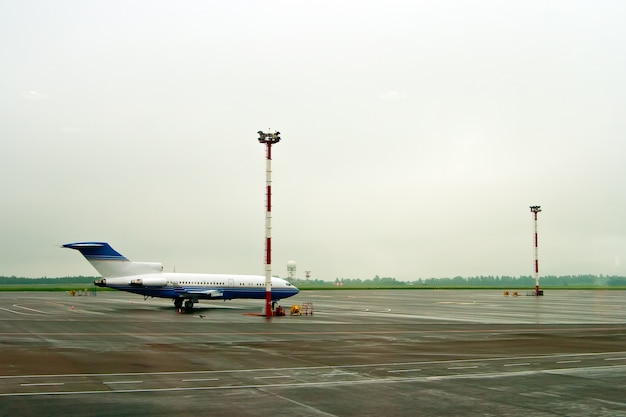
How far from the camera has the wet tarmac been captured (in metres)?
15.9

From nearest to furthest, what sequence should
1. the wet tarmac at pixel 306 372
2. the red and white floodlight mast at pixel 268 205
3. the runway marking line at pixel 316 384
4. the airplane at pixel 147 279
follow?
the wet tarmac at pixel 306 372
the runway marking line at pixel 316 384
the red and white floodlight mast at pixel 268 205
the airplane at pixel 147 279

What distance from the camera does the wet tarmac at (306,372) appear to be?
15875 millimetres

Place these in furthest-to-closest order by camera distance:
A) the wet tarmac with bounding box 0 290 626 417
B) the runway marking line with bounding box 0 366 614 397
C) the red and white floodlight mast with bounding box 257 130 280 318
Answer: the red and white floodlight mast with bounding box 257 130 280 318
the runway marking line with bounding box 0 366 614 397
the wet tarmac with bounding box 0 290 626 417

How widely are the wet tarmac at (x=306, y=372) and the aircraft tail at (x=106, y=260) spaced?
2371 cm

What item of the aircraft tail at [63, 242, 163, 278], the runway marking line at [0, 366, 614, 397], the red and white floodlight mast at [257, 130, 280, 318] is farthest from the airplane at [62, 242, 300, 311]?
the runway marking line at [0, 366, 614, 397]

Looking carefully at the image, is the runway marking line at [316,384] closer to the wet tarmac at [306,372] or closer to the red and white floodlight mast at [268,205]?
the wet tarmac at [306,372]

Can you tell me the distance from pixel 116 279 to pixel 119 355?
39.5 metres

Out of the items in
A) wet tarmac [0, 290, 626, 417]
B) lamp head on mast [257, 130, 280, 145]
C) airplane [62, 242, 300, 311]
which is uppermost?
lamp head on mast [257, 130, 280, 145]

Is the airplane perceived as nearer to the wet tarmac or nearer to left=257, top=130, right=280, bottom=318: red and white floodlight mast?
left=257, top=130, right=280, bottom=318: red and white floodlight mast

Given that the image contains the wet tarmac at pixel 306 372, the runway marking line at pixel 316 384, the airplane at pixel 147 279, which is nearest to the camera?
the wet tarmac at pixel 306 372

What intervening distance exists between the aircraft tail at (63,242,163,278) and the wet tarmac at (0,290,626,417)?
23714mm

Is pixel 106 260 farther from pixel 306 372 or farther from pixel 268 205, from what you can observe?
pixel 306 372

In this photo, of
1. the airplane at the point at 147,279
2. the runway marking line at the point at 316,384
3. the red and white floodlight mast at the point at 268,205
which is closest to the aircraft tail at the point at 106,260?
the airplane at the point at 147,279

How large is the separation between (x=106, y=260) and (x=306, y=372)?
47.0 m
